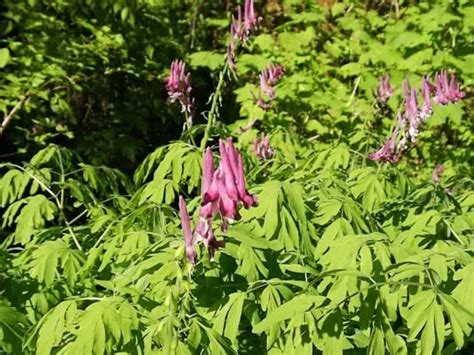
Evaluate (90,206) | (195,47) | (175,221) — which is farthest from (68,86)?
(175,221)

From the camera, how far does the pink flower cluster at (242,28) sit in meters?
3.05

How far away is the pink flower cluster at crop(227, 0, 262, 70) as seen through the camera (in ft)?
10.00

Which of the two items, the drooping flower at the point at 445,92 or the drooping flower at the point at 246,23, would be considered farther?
the drooping flower at the point at 445,92

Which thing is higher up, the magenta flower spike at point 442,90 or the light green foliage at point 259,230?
the magenta flower spike at point 442,90

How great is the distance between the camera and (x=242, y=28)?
3.11 metres

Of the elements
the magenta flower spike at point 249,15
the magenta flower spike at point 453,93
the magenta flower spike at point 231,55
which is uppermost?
the magenta flower spike at point 249,15

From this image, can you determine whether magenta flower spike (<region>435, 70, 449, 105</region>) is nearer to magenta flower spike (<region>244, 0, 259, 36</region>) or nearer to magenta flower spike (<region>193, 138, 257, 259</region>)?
magenta flower spike (<region>244, 0, 259, 36</region>)

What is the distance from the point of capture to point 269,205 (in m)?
2.24

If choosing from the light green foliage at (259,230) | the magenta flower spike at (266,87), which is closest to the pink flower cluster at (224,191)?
the light green foliage at (259,230)

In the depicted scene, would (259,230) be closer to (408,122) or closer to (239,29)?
(239,29)

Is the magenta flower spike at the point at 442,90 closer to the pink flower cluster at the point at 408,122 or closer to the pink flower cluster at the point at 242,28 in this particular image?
the pink flower cluster at the point at 408,122

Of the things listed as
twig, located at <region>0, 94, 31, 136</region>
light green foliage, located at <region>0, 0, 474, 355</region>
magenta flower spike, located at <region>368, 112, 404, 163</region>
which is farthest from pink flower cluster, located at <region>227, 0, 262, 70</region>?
twig, located at <region>0, 94, 31, 136</region>

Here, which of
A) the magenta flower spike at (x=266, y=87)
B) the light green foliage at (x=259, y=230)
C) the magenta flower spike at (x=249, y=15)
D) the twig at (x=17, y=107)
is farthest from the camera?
the twig at (x=17, y=107)

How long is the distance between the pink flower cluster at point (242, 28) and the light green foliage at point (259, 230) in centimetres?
26
